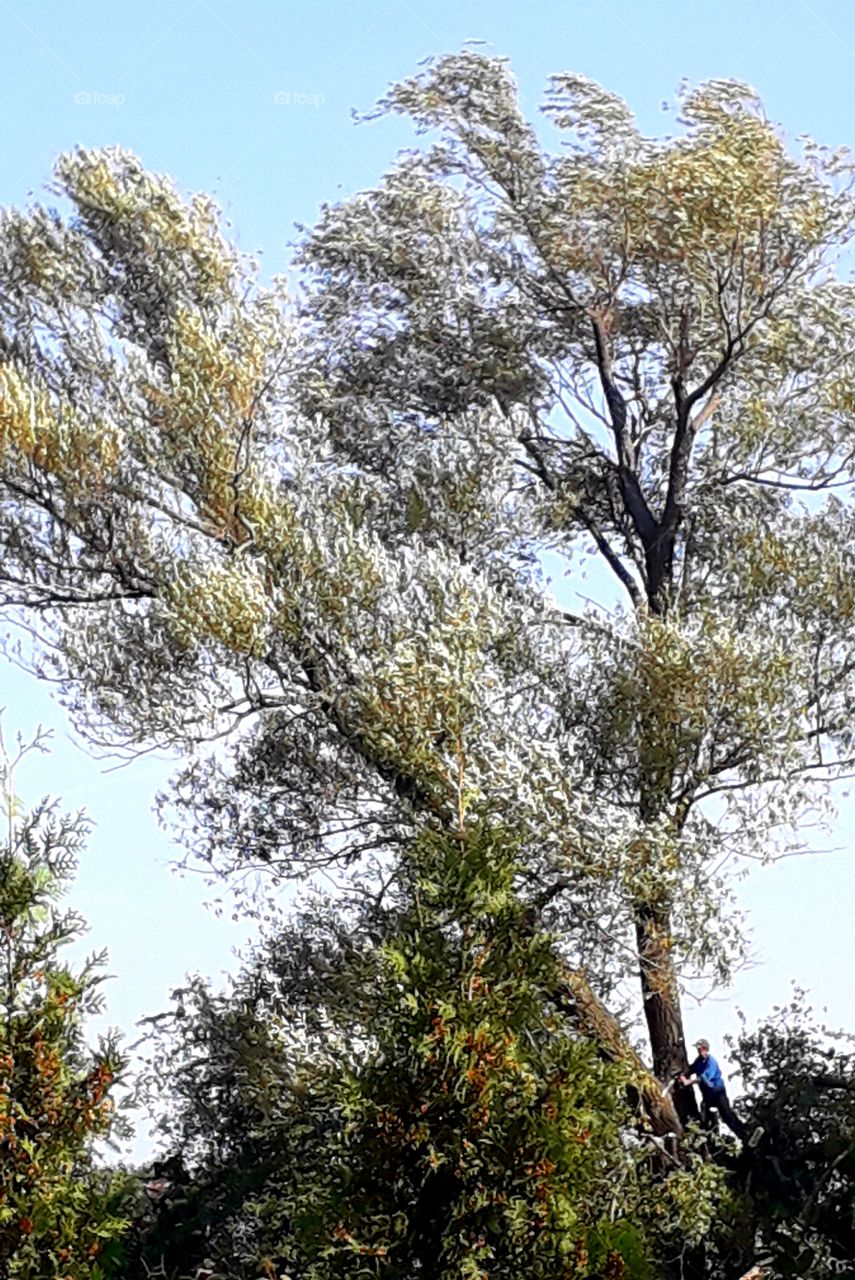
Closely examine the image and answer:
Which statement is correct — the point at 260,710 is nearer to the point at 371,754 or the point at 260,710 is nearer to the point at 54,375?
the point at 371,754

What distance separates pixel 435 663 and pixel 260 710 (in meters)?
1.95

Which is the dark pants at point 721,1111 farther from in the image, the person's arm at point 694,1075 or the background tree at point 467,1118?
the background tree at point 467,1118

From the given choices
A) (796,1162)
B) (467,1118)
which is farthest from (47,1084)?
(796,1162)

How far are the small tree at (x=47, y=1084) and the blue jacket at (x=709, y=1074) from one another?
18.4ft

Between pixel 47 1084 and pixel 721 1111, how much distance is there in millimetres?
6697

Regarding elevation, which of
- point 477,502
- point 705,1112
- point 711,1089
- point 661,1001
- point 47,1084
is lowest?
point 47,1084

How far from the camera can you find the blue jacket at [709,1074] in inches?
592

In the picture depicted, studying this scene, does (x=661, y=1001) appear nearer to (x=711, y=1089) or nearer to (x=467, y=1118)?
(x=711, y=1089)

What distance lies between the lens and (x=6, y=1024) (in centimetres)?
1097

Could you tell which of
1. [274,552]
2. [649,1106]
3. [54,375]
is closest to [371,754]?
[274,552]

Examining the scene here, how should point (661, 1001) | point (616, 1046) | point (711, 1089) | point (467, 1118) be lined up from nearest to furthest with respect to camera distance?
point (467, 1118) < point (616, 1046) < point (711, 1089) < point (661, 1001)

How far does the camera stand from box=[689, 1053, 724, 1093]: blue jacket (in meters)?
15.0

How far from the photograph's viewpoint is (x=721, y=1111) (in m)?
15.1

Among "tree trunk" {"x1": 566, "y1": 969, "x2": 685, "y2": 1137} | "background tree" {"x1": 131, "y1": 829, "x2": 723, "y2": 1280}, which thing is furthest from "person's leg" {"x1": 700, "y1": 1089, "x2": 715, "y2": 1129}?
"background tree" {"x1": 131, "y1": 829, "x2": 723, "y2": 1280}
